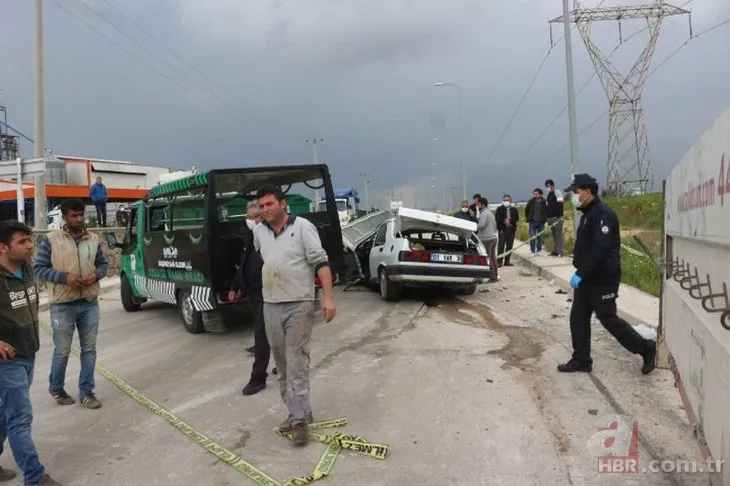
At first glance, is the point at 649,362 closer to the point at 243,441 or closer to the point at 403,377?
the point at 403,377

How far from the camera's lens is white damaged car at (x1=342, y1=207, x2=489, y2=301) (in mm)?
10156

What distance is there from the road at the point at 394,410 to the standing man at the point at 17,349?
0.38 metres

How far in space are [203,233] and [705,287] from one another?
20.6 ft

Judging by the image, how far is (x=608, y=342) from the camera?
273 inches

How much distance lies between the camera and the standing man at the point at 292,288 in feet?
14.0

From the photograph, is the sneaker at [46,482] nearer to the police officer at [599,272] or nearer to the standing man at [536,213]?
the police officer at [599,272]

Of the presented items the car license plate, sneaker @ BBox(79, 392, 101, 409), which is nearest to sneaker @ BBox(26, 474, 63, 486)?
sneaker @ BBox(79, 392, 101, 409)

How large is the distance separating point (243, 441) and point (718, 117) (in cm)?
371

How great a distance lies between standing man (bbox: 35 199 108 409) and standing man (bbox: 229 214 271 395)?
4.34 ft

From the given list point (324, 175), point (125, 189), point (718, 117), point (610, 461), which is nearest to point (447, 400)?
point (610, 461)

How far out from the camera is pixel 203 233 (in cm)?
766

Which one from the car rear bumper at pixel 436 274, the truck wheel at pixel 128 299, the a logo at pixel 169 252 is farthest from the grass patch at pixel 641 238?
the truck wheel at pixel 128 299

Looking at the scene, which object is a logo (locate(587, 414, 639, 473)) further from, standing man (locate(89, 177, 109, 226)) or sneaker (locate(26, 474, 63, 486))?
standing man (locate(89, 177, 109, 226))

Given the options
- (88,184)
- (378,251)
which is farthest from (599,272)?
(88,184)
